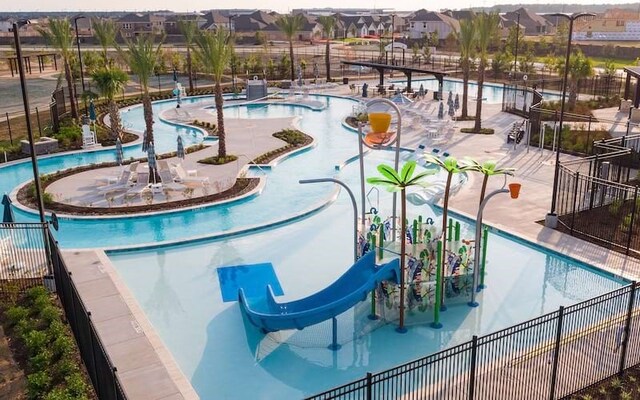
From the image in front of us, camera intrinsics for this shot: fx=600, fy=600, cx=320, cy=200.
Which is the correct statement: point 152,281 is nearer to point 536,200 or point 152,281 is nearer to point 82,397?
point 82,397

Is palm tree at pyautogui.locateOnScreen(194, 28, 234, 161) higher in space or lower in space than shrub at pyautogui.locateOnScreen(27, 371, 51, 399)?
higher

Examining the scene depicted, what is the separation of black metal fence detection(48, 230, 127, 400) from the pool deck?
702mm

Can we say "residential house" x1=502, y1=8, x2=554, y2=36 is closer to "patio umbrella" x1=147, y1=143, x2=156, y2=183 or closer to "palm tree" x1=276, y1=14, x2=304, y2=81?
"palm tree" x1=276, y1=14, x2=304, y2=81

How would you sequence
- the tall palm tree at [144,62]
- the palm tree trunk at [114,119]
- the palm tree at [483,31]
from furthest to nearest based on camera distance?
the palm tree at [483,31], the palm tree trunk at [114,119], the tall palm tree at [144,62]

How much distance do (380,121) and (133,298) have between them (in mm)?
7616

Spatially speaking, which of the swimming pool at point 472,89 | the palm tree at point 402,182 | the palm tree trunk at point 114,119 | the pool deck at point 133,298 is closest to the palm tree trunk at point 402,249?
the palm tree at point 402,182

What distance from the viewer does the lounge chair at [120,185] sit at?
2352cm

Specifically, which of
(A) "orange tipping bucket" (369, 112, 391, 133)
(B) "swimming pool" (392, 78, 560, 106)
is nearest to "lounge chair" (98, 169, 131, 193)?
(A) "orange tipping bucket" (369, 112, 391, 133)

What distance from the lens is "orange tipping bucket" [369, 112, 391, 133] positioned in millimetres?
15406

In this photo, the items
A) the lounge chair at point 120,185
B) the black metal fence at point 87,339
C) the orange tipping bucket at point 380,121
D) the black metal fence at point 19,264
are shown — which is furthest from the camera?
the lounge chair at point 120,185

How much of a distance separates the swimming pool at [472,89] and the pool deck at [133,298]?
18.4m

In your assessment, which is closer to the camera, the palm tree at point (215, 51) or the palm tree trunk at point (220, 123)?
the palm tree at point (215, 51)

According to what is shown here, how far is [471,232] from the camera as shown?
19312 millimetres

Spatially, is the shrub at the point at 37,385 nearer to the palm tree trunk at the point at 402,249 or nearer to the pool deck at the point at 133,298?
the pool deck at the point at 133,298
